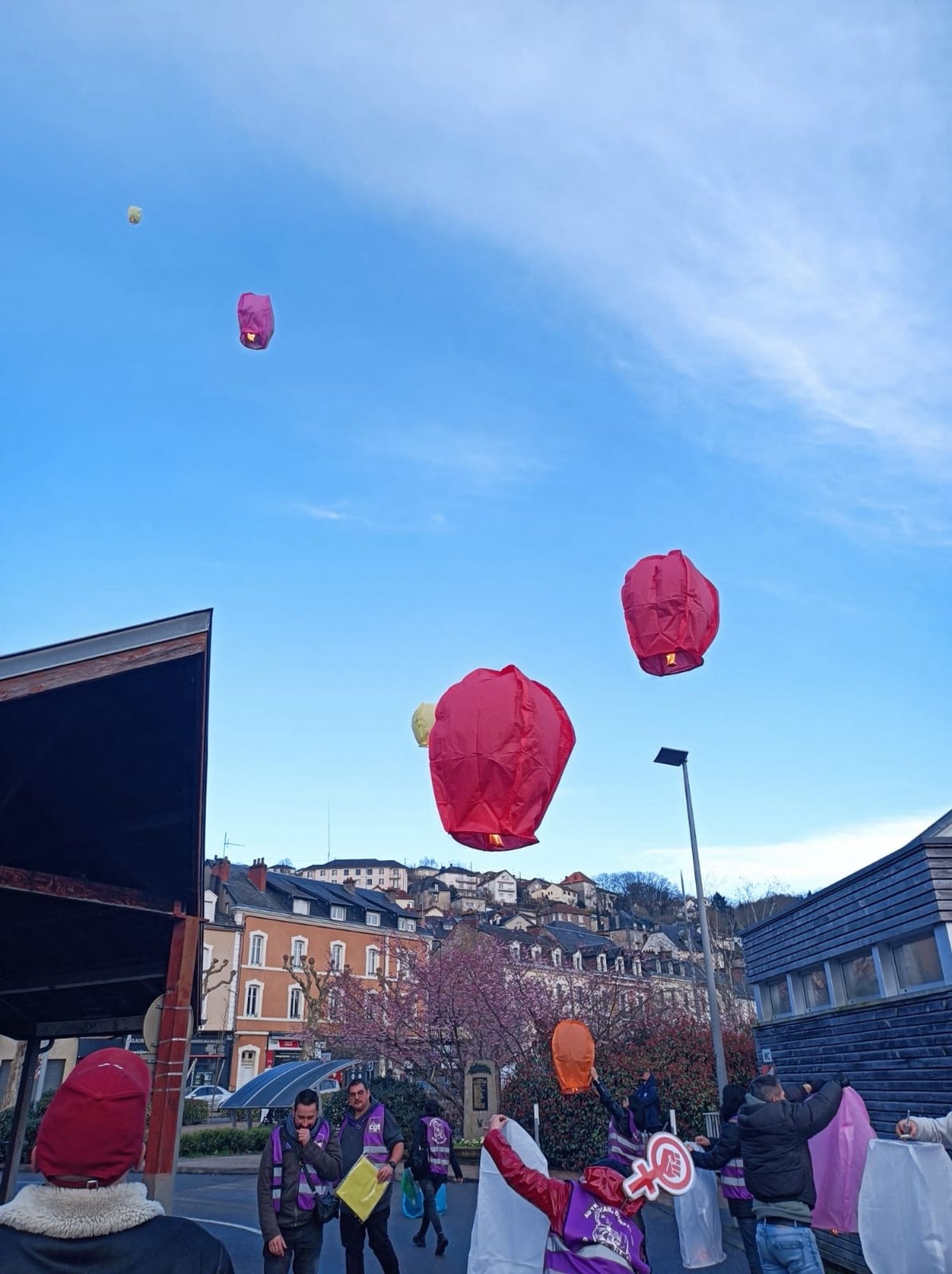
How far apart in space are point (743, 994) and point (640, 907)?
73.4 m

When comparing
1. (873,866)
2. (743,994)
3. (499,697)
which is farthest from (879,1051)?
(743,994)

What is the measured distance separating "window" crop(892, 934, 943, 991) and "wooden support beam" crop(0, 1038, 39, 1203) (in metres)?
10.7

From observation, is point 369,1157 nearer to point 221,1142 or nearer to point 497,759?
point 497,759

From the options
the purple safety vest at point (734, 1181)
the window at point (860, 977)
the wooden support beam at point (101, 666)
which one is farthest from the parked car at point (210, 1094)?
the wooden support beam at point (101, 666)

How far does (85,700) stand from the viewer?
759 cm

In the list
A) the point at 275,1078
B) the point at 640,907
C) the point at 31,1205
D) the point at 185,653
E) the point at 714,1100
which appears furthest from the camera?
the point at 640,907

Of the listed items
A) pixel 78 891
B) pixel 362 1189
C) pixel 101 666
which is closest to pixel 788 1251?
pixel 362 1189

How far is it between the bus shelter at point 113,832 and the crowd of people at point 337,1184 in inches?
55.0

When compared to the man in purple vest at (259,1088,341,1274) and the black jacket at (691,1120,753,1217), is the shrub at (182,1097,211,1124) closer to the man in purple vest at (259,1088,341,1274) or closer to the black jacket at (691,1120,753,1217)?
the man in purple vest at (259,1088,341,1274)

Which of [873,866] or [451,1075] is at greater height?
[873,866]

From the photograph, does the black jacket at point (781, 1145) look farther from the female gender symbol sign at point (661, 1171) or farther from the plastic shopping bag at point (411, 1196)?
the plastic shopping bag at point (411, 1196)

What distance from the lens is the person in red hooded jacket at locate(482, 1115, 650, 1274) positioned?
4.36 meters

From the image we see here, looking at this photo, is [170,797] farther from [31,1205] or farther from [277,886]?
[277,886]

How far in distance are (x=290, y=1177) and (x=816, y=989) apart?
866cm
